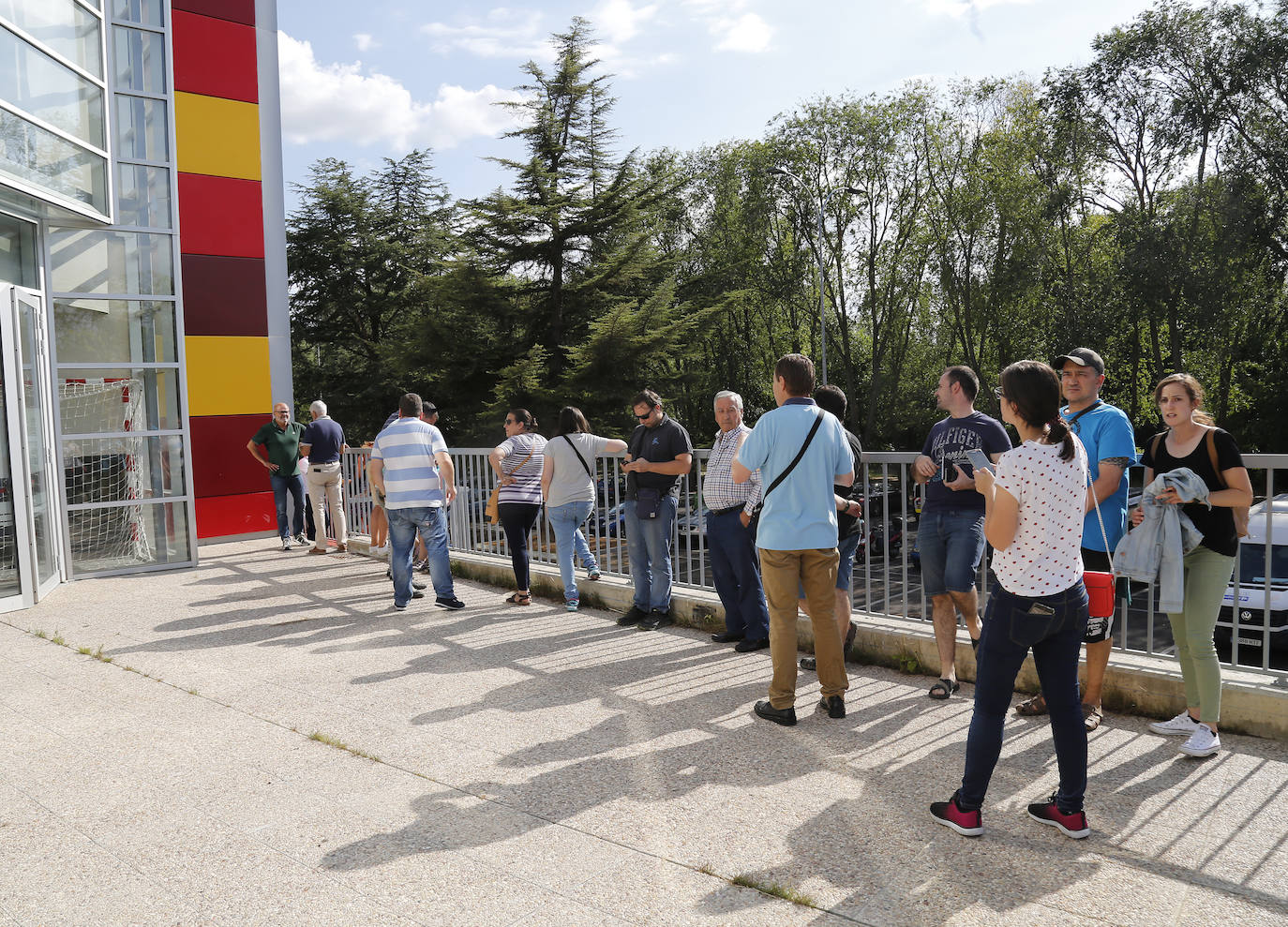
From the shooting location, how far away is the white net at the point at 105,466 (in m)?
10.3

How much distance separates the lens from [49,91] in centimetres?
901

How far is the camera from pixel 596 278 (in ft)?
95.1

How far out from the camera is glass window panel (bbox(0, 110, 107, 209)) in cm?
829

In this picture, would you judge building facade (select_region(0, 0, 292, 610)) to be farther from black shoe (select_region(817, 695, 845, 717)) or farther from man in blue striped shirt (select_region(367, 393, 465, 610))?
black shoe (select_region(817, 695, 845, 717))

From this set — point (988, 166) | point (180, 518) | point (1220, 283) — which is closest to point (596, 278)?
point (988, 166)

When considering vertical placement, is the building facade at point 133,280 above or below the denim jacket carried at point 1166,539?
above

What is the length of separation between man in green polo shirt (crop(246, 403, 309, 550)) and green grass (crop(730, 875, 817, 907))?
34.2 ft

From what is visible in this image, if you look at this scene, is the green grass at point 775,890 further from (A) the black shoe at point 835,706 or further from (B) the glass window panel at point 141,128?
(B) the glass window panel at point 141,128

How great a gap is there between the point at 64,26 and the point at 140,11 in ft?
8.37

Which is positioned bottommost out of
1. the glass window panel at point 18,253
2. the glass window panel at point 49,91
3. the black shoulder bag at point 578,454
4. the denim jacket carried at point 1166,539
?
the denim jacket carried at point 1166,539

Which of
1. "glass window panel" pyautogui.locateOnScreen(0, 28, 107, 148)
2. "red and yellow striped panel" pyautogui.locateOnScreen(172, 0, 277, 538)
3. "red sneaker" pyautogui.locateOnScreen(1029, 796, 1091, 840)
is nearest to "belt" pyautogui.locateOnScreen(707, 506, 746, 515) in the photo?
"red sneaker" pyautogui.locateOnScreen(1029, 796, 1091, 840)

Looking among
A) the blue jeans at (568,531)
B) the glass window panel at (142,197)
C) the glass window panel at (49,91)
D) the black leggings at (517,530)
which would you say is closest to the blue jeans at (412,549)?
the black leggings at (517,530)

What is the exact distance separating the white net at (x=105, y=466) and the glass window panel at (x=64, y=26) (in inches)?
134

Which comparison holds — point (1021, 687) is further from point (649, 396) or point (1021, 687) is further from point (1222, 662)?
point (649, 396)
